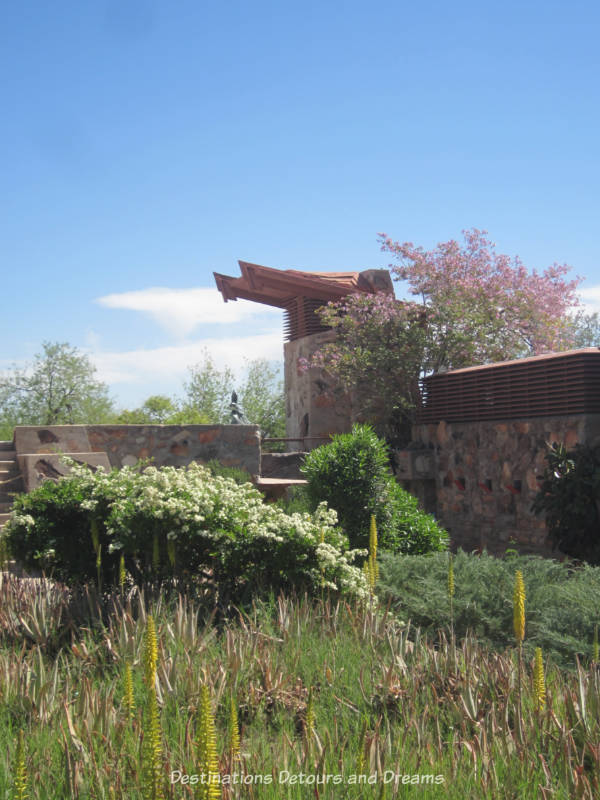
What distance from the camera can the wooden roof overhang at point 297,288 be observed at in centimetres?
1557

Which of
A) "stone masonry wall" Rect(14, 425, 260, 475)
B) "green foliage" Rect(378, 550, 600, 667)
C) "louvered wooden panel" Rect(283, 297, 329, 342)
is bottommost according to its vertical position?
"green foliage" Rect(378, 550, 600, 667)

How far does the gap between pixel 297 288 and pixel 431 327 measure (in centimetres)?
369

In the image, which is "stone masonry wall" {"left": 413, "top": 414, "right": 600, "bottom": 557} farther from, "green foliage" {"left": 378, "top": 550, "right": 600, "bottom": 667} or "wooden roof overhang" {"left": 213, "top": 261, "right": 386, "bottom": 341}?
"wooden roof overhang" {"left": 213, "top": 261, "right": 386, "bottom": 341}

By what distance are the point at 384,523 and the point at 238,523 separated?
2.95 m

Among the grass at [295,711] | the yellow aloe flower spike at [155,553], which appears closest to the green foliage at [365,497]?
the yellow aloe flower spike at [155,553]

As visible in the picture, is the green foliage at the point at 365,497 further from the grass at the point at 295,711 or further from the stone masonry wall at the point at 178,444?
the grass at the point at 295,711

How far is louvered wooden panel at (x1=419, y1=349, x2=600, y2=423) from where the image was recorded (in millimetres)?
8984

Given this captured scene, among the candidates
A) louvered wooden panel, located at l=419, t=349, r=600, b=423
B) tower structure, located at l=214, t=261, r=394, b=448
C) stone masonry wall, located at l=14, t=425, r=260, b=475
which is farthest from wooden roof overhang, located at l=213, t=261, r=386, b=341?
stone masonry wall, located at l=14, t=425, r=260, b=475

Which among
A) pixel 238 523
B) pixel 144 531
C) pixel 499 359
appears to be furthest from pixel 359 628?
pixel 499 359

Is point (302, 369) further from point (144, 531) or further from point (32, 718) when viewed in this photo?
point (32, 718)

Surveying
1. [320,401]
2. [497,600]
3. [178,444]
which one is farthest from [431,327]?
[497,600]

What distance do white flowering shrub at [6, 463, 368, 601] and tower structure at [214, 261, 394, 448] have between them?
832 centimetres

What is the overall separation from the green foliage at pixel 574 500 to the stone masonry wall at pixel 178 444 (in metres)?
3.93

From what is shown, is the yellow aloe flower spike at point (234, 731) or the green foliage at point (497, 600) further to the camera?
the green foliage at point (497, 600)
